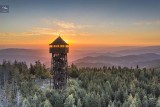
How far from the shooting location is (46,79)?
125812 millimetres

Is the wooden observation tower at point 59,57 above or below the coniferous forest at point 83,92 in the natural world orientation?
above

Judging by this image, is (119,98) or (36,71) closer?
(119,98)

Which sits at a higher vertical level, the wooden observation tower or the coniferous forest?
the wooden observation tower

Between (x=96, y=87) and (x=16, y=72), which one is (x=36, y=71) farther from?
(x=96, y=87)

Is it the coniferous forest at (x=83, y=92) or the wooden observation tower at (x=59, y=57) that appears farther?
the wooden observation tower at (x=59, y=57)

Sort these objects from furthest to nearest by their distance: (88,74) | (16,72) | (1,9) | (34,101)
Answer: (88,74), (16,72), (34,101), (1,9)

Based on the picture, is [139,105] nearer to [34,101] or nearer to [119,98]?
[119,98]

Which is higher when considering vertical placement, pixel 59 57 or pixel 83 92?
pixel 59 57

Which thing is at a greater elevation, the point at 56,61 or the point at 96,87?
the point at 56,61

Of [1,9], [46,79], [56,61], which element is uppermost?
[1,9]

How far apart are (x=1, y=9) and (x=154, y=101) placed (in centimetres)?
4541

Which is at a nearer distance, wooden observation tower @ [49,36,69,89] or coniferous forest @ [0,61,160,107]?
coniferous forest @ [0,61,160,107]

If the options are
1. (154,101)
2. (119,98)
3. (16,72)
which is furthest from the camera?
(16,72)

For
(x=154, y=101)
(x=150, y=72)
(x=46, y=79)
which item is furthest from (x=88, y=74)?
(x=154, y=101)
